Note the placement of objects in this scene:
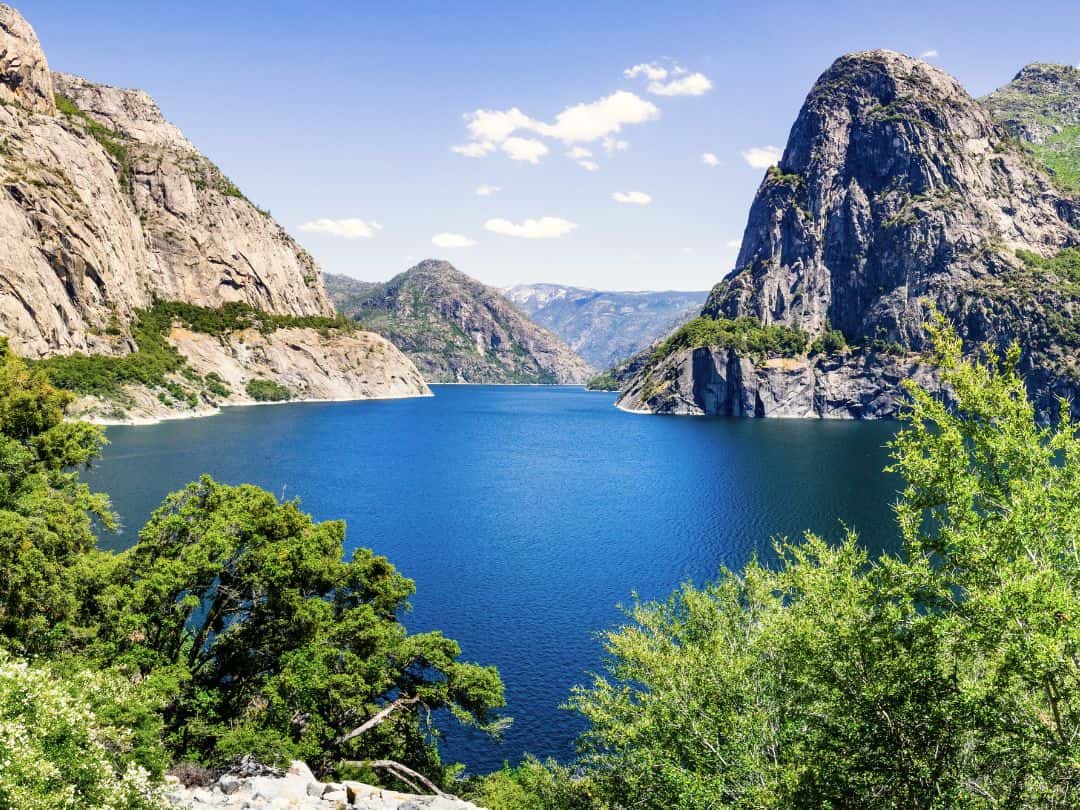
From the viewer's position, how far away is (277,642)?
3003cm

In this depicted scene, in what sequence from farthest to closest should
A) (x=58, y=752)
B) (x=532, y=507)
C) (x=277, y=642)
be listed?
(x=532, y=507) < (x=277, y=642) < (x=58, y=752)

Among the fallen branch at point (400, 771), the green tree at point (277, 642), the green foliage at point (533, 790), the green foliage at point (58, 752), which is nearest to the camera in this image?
the green foliage at point (58, 752)

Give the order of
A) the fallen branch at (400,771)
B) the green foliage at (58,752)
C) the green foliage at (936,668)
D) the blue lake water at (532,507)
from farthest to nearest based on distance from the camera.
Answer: the blue lake water at (532,507)
the fallen branch at (400,771)
the green foliage at (58,752)
the green foliage at (936,668)

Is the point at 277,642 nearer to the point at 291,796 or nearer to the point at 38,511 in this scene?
the point at 291,796

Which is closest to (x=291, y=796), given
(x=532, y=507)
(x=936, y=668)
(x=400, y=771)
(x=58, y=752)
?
(x=400, y=771)

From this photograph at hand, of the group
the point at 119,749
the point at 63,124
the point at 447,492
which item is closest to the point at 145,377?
the point at 63,124

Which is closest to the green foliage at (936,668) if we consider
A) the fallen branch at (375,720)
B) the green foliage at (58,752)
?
the fallen branch at (375,720)

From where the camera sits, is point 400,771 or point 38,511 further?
point 38,511

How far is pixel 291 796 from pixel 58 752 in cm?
853

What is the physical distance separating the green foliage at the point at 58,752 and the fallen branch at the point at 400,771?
33.1 ft

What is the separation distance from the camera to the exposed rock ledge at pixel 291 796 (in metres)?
21.6

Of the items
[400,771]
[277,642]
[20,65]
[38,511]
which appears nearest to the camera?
[400,771]

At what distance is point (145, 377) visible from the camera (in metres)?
170

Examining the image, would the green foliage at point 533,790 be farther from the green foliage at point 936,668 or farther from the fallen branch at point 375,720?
the green foliage at point 936,668
